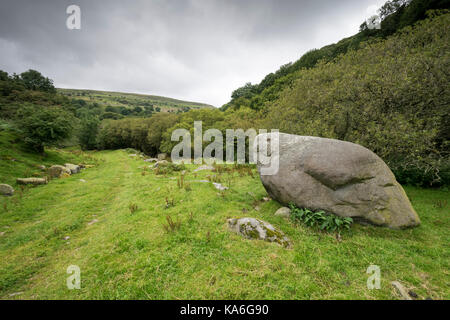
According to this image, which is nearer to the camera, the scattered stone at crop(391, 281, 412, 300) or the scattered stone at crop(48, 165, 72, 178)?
the scattered stone at crop(391, 281, 412, 300)

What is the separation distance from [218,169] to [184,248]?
1173 centimetres

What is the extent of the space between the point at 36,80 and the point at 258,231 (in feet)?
362

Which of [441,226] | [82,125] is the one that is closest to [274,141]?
[441,226]

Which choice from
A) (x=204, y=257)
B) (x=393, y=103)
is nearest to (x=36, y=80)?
(x=204, y=257)

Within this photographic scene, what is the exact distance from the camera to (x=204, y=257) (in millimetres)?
4766

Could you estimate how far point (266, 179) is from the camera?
799 cm

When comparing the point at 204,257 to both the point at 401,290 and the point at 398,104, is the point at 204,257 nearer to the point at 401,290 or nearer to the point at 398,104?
the point at 401,290

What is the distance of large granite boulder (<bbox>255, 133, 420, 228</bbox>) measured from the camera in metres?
5.91

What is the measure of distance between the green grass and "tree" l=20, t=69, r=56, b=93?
97102 millimetres

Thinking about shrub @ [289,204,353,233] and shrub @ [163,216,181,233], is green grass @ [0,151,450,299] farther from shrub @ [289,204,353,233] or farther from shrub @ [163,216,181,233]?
shrub @ [289,204,353,233]

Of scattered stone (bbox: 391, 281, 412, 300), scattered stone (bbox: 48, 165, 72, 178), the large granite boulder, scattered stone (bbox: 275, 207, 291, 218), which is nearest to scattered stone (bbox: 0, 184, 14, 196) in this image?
scattered stone (bbox: 48, 165, 72, 178)

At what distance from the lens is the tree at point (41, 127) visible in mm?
17953

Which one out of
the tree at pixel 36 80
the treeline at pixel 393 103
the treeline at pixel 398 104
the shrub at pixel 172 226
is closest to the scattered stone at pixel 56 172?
the treeline at pixel 393 103
